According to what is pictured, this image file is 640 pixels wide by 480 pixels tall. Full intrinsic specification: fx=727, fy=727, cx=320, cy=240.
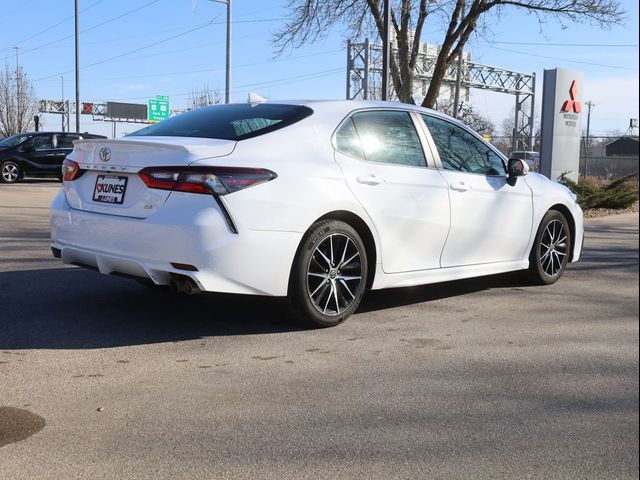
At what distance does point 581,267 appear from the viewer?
26.8 ft

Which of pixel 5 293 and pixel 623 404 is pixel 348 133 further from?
pixel 5 293

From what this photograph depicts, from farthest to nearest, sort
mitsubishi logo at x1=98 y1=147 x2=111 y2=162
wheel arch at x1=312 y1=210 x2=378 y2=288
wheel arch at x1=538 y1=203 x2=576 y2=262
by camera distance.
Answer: wheel arch at x1=538 y1=203 x2=576 y2=262 → wheel arch at x1=312 y1=210 x2=378 y2=288 → mitsubishi logo at x1=98 y1=147 x2=111 y2=162

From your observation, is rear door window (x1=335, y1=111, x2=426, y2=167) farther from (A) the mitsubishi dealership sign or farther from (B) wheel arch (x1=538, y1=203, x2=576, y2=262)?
(A) the mitsubishi dealership sign

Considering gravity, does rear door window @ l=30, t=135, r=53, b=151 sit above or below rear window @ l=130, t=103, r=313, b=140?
above

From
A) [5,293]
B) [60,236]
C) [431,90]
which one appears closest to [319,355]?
[60,236]

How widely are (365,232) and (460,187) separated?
1.06 metres

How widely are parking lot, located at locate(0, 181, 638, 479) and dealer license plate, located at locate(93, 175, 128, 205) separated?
36.2 inches

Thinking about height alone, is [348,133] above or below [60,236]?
above

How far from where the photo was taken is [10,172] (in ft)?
74.7

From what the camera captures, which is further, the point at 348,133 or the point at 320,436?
the point at 348,133

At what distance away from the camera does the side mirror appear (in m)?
6.37

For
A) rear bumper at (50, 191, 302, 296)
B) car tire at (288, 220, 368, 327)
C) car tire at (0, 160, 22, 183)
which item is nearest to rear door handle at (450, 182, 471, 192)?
car tire at (288, 220, 368, 327)

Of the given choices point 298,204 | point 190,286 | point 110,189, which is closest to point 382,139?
point 298,204

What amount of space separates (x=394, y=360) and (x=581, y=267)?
4.42m
